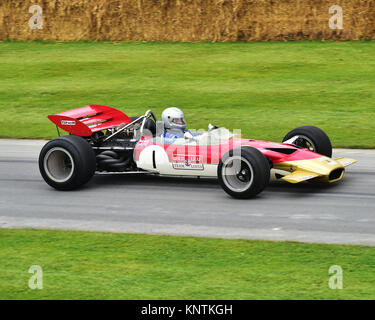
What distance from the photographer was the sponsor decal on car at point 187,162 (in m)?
11.2

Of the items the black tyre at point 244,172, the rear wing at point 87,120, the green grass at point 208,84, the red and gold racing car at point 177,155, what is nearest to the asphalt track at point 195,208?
the black tyre at point 244,172

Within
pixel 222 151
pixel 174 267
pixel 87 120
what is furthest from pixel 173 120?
pixel 174 267

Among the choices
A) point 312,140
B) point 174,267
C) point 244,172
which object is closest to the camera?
point 174,267

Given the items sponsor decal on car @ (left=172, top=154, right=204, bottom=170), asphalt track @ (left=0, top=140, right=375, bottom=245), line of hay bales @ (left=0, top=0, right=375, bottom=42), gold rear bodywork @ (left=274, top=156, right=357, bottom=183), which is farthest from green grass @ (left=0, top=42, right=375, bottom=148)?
sponsor decal on car @ (left=172, top=154, right=204, bottom=170)

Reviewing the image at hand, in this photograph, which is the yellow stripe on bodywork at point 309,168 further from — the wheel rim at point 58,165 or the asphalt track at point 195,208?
the wheel rim at point 58,165

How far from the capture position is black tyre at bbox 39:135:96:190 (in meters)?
11.3

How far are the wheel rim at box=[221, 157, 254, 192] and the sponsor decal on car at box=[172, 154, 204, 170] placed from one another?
0.60 metres

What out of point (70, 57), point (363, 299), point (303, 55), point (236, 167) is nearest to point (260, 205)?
point (236, 167)

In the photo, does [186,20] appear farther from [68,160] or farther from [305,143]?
[68,160]

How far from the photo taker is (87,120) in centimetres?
1231

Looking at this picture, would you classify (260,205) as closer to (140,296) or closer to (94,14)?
(140,296)

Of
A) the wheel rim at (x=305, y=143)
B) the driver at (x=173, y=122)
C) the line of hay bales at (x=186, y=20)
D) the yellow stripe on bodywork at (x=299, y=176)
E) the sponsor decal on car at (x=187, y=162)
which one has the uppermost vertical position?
the line of hay bales at (x=186, y=20)

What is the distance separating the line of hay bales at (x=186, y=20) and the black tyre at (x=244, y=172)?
15.5 metres

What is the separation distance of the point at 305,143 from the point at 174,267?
5.08 metres
